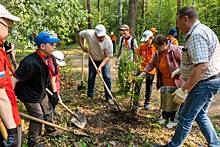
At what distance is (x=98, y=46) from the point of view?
6184mm

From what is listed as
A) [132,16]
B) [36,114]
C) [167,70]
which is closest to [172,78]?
[167,70]

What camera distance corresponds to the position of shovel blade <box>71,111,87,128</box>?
493 cm

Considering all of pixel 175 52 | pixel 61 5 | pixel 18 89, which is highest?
pixel 61 5

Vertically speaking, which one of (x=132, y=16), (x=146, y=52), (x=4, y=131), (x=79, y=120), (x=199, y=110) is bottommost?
(x=79, y=120)

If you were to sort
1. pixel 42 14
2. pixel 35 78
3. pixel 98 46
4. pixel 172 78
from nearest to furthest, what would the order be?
pixel 35 78 → pixel 172 78 → pixel 42 14 → pixel 98 46

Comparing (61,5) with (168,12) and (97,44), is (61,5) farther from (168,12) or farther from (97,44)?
(168,12)

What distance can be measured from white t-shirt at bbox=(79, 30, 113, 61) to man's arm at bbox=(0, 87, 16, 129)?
3.87 m

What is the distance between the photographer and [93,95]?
6.73 m

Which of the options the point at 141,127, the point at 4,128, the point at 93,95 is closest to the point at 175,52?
the point at 141,127

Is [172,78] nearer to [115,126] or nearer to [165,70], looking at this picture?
[165,70]

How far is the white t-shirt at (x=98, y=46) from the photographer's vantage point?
610 centimetres

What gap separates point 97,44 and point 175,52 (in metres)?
1.96

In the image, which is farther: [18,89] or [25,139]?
[25,139]

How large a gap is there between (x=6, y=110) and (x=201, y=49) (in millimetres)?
2204
